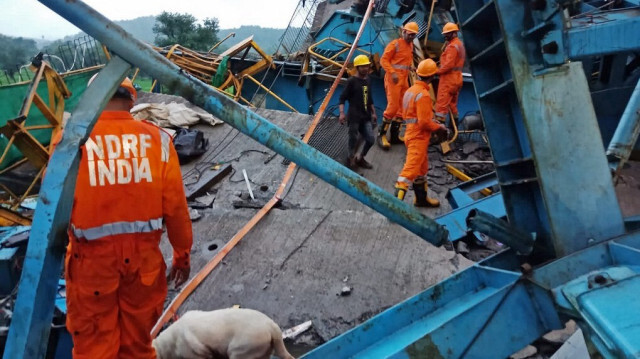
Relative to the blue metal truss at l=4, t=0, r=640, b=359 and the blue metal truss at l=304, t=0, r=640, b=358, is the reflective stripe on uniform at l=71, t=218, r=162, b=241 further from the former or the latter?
the blue metal truss at l=304, t=0, r=640, b=358

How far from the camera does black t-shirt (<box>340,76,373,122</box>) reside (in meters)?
6.17

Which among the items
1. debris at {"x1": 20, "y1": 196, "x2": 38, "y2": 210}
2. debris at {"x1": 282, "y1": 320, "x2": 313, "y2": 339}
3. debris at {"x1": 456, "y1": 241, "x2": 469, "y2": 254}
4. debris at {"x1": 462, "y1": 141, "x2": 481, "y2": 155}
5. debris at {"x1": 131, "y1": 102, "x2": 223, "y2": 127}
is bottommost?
debris at {"x1": 456, "y1": 241, "x2": 469, "y2": 254}

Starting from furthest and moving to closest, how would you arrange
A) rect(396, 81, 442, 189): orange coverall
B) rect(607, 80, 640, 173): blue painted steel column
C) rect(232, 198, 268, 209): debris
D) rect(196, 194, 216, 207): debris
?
rect(196, 194, 216, 207): debris → rect(232, 198, 268, 209): debris → rect(396, 81, 442, 189): orange coverall → rect(607, 80, 640, 173): blue painted steel column

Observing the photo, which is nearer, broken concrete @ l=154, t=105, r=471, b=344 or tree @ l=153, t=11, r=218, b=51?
broken concrete @ l=154, t=105, r=471, b=344

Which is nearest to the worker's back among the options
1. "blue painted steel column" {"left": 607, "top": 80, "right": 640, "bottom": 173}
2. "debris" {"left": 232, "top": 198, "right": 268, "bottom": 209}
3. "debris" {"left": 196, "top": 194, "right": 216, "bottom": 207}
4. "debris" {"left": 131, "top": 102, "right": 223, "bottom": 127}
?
"blue painted steel column" {"left": 607, "top": 80, "right": 640, "bottom": 173}

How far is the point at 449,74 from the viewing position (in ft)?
22.2

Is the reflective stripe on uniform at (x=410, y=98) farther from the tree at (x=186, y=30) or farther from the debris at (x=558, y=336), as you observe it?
the tree at (x=186, y=30)

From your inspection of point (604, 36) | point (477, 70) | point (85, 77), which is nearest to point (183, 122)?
point (85, 77)

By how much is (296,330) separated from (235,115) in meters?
2.28

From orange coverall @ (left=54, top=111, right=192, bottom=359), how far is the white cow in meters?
0.39

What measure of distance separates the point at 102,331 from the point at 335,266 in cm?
247

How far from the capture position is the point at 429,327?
1933 millimetres

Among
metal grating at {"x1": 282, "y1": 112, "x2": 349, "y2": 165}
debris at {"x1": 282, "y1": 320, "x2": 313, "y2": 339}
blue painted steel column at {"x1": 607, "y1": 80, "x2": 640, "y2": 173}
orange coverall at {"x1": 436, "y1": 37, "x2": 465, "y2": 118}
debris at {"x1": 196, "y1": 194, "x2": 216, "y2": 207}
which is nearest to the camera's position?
blue painted steel column at {"x1": 607, "y1": 80, "x2": 640, "y2": 173}

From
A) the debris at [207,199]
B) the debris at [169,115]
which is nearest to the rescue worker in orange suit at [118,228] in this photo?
the debris at [207,199]
